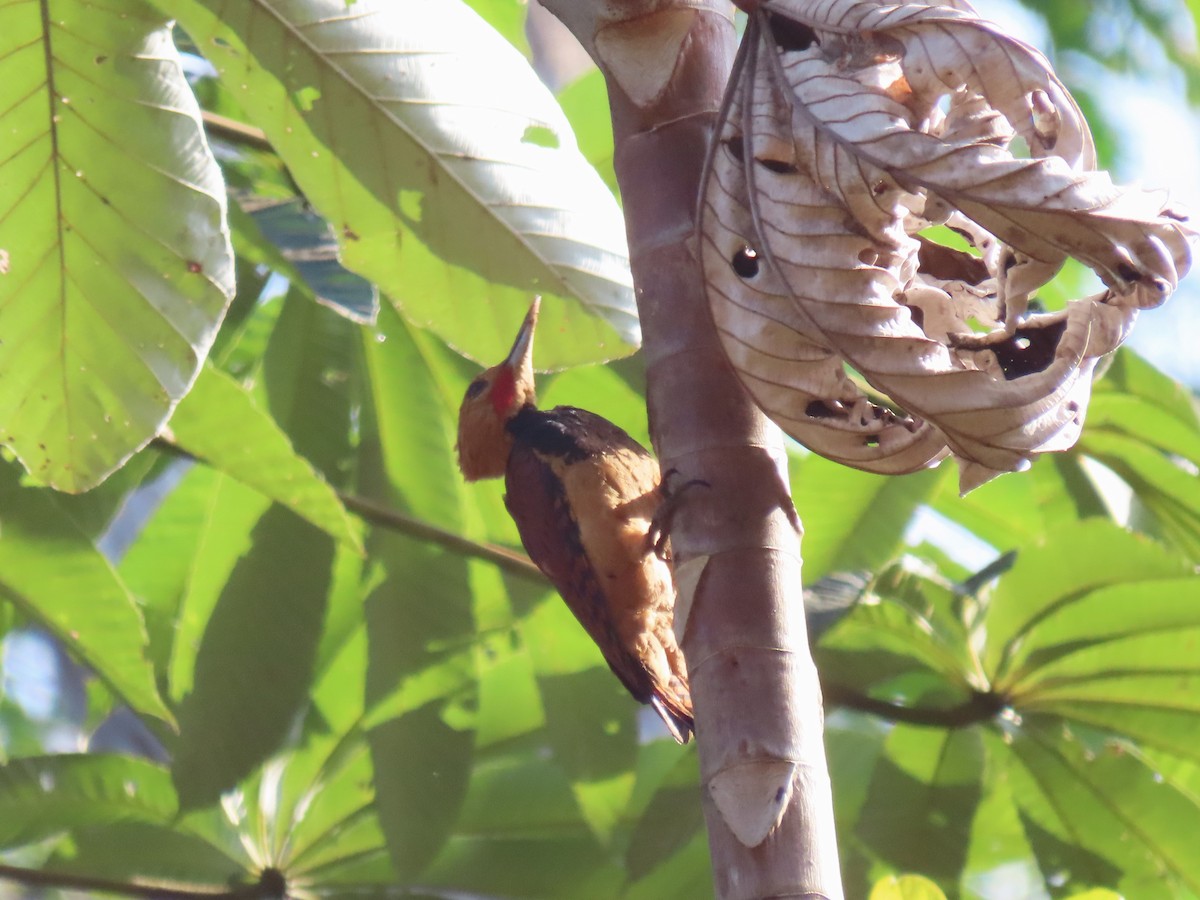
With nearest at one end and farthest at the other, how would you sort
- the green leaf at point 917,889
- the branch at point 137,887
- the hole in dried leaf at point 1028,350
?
1. the hole in dried leaf at point 1028,350
2. the green leaf at point 917,889
3. the branch at point 137,887

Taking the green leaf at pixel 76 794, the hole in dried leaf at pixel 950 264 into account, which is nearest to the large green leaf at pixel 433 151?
the hole in dried leaf at pixel 950 264

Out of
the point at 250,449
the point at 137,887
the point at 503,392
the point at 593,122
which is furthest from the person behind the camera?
the point at 503,392

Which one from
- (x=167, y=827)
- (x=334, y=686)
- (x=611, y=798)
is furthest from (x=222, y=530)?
(x=611, y=798)

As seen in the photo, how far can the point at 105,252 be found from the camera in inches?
66.2

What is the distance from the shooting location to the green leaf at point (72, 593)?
2.01m

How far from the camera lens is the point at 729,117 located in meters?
1.26

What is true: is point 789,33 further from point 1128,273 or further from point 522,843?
point 522,843

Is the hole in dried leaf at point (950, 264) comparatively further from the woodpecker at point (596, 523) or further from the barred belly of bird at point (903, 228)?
the woodpecker at point (596, 523)

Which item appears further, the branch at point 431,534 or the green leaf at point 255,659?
the green leaf at point 255,659

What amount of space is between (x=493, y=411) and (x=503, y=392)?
0.21ft

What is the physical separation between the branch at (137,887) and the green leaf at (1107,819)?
1437 millimetres

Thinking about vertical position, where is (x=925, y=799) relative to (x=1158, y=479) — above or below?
below

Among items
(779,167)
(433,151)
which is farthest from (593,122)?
(779,167)

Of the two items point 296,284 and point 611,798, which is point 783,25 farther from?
point 611,798
